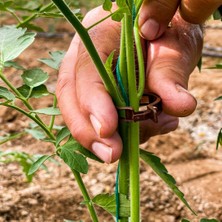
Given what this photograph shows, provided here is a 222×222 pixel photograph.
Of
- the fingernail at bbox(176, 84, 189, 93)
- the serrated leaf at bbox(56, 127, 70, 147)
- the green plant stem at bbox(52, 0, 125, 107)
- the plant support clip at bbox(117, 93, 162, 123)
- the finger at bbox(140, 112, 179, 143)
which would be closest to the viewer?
the green plant stem at bbox(52, 0, 125, 107)

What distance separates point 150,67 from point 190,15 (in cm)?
14

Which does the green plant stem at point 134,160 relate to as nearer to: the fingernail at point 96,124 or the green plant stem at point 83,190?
the fingernail at point 96,124

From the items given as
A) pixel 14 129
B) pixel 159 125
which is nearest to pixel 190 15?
pixel 159 125

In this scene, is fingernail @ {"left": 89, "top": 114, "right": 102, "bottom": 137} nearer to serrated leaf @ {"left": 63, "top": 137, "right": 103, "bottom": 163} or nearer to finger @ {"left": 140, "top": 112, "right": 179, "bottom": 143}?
A: serrated leaf @ {"left": 63, "top": 137, "right": 103, "bottom": 163}

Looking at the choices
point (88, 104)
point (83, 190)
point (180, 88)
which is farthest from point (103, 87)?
point (83, 190)

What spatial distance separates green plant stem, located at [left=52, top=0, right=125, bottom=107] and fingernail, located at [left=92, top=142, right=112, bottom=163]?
3.5 inches

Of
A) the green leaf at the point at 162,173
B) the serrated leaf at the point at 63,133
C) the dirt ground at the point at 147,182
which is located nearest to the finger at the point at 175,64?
the green leaf at the point at 162,173

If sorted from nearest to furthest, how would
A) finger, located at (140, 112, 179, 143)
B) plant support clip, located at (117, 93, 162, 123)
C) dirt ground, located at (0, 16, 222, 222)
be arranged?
plant support clip, located at (117, 93, 162, 123), finger, located at (140, 112, 179, 143), dirt ground, located at (0, 16, 222, 222)

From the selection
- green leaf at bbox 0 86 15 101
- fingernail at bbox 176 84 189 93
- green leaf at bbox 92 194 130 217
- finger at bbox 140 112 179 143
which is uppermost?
green leaf at bbox 0 86 15 101

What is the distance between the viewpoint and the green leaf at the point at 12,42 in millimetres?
1073

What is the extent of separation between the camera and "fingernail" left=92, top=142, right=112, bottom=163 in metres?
0.95

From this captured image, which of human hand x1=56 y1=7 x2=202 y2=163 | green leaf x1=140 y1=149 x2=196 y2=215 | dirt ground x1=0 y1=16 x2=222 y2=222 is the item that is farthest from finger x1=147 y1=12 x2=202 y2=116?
dirt ground x1=0 y1=16 x2=222 y2=222

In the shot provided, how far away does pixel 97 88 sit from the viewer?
980 mm

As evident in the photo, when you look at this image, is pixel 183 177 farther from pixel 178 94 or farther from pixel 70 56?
pixel 178 94
